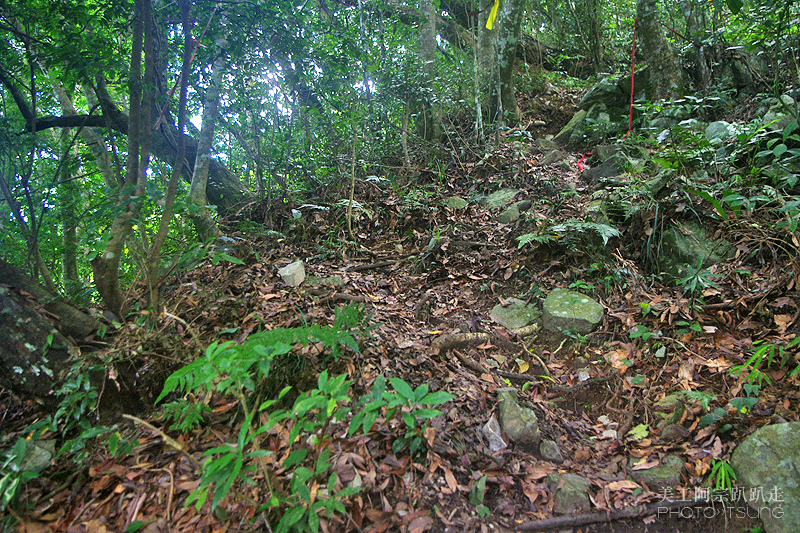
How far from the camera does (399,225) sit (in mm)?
5398

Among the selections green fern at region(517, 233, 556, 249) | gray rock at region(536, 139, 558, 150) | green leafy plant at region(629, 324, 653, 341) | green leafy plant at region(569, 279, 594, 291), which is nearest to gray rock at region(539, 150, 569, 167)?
gray rock at region(536, 139, 558, 150)

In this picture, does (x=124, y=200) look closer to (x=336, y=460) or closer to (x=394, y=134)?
(x=336, y=460)

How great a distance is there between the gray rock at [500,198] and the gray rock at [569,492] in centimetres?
372

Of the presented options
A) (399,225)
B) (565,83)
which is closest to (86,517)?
(399,225)

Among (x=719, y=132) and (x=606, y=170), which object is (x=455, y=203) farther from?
(x=719, y=132)

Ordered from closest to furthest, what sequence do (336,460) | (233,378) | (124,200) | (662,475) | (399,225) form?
1. (233,378)
2. (336,460)
3. (662,475)
4. (124,200)
5. (399,225)

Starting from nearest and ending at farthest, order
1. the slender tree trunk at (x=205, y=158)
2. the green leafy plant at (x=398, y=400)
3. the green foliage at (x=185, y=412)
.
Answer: the green leafy plant at (x=398, y=400) < the green foliage at (x=185, y=412) < the slender tree trunk at (x=205, y=158)

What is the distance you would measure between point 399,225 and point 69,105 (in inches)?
195

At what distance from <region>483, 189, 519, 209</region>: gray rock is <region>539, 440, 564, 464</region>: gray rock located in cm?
345

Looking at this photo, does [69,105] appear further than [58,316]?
Yes

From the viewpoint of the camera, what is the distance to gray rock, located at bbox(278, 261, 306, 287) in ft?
12.5

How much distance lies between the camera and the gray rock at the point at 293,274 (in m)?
3.80

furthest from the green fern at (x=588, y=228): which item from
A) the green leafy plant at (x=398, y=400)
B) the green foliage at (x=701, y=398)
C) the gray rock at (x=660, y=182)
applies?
the green leafy plant at (x=398, y=400)

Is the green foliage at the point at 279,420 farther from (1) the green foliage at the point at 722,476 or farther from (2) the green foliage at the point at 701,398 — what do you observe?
(2) the green foliage at the point at 701,398
